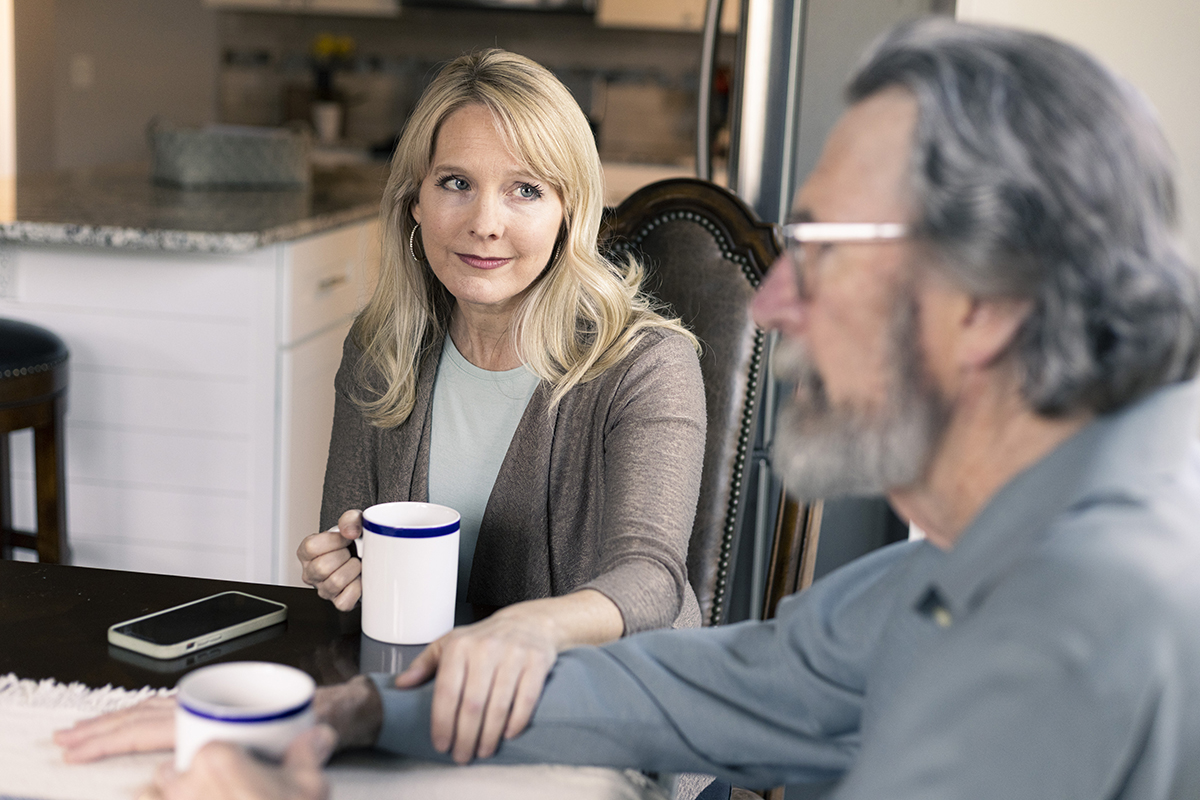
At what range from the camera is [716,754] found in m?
0.84

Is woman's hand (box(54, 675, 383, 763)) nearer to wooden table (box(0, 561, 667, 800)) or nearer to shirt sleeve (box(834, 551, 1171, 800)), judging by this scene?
wooden table (box(0, 561, 667, 800))

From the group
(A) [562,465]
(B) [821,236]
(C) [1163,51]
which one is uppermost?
(C) [1163,51]

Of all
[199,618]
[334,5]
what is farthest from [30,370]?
[334,5]

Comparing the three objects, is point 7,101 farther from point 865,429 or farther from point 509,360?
point 865,429

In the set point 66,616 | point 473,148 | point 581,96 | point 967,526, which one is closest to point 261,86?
point 581,96

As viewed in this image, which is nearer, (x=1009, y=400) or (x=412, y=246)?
(x=1009, y=400)

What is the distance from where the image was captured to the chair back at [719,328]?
1.55m

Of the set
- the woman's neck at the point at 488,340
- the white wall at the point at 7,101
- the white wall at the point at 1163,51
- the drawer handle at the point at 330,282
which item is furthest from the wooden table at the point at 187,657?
the white wall at the point at 7,101

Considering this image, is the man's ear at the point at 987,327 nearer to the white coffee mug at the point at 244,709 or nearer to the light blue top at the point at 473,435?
the white coffee mug at the point at 244,709

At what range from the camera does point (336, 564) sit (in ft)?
3.41

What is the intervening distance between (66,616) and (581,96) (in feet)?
17.7

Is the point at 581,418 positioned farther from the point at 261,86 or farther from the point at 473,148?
the point at 261,86

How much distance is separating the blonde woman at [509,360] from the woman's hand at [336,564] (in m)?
0.27

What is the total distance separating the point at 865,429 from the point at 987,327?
10cm
